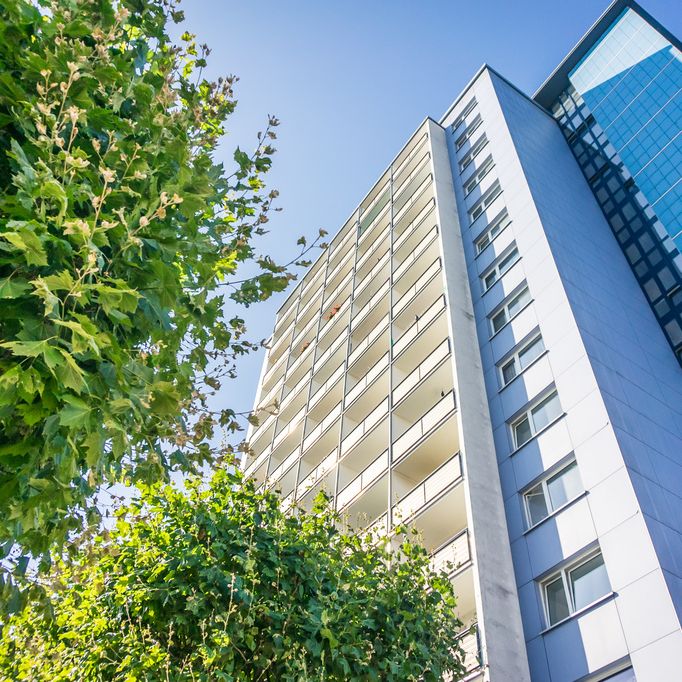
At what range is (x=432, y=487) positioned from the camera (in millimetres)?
16797

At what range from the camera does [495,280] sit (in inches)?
853

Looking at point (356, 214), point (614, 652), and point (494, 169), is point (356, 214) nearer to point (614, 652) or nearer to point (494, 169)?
point (494, 169)

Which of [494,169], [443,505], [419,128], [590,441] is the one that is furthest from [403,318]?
[419,128]

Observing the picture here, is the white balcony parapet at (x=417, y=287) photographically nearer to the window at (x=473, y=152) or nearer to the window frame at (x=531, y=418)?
the window at (x=473, y=152)

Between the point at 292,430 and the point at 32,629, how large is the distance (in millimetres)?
20614

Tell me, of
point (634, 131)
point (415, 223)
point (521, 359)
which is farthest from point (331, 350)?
point (634, 131)

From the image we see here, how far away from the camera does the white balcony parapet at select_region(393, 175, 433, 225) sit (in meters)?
30.3

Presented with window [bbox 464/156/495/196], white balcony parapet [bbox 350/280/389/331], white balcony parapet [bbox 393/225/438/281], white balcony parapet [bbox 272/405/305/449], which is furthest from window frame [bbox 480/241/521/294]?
white balcony parapet [bbox 272/405/305/449]

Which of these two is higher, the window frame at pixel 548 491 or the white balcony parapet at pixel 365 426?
the white balcony parapet at pixel 365 426

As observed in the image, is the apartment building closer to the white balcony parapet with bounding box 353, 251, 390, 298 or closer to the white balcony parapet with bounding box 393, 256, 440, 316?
the white balcony parapet with bounding box 393, 256, 440, 316

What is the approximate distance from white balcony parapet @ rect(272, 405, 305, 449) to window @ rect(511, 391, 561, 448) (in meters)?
13.6

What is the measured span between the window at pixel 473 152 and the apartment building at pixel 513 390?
0.11 meters

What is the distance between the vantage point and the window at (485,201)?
25280 mm

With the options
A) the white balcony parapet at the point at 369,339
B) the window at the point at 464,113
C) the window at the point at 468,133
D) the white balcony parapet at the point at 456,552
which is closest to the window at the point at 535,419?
the white balcony parapet at the point at 456,552
